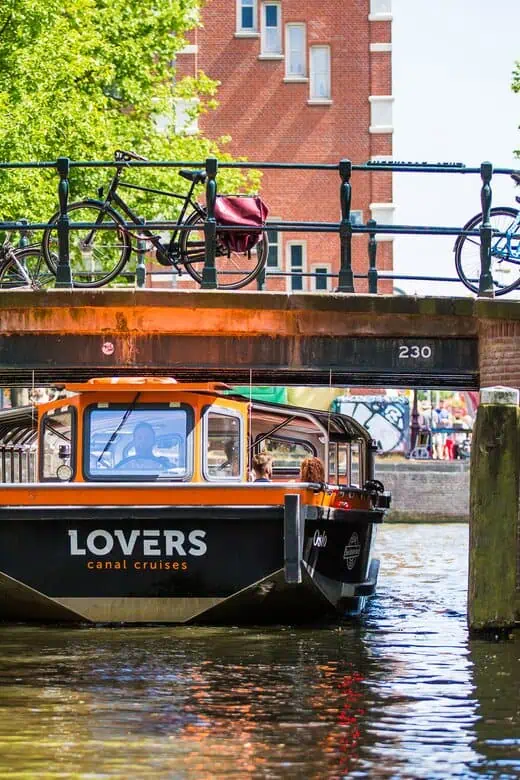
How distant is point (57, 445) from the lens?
59.2ft

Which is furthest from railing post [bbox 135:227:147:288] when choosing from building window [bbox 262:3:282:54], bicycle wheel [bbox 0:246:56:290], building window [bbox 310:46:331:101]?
building window [bbox 262:3:282:54]

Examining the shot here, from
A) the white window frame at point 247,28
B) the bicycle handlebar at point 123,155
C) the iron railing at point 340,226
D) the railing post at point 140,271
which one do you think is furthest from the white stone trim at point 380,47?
the iron railing at point 340,226

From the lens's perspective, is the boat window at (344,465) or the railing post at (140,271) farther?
the boat window at (344,465)

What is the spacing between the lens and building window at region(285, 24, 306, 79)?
148 ft

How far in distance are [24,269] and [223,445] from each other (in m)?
2.70

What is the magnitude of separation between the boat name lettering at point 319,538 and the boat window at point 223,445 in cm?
94

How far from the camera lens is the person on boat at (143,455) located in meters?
17.4

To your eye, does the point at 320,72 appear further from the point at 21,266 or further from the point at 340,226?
the point at 340,226

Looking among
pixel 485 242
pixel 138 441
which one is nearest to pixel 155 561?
pixel 138 441

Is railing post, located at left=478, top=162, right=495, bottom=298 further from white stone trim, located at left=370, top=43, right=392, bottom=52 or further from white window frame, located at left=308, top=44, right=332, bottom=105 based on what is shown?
white stone trim, located at left=370, top=43, right=392, bottom=52

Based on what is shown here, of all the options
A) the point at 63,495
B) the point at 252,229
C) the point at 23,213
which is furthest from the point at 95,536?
the point at 23,213

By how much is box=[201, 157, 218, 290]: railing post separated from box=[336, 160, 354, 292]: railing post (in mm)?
1170

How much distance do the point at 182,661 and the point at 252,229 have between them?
4.38 metres

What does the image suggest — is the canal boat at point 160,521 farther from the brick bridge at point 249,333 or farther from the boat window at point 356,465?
the boat window at point 356,465
